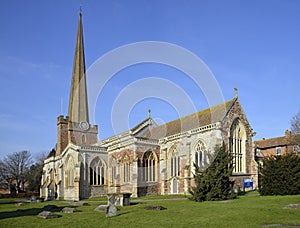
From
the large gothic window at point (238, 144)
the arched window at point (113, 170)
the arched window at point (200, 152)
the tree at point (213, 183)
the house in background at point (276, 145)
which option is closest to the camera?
the tree at point (213, 183)

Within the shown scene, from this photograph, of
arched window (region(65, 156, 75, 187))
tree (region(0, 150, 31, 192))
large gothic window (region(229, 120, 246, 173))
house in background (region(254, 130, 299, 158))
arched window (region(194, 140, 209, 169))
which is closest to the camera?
arched window (region(194, 140, 209, 169))

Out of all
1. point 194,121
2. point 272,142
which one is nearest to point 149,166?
point 194,121

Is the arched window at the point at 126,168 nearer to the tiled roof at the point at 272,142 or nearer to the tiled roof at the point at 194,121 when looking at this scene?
the tiled roof at the point at 194,121

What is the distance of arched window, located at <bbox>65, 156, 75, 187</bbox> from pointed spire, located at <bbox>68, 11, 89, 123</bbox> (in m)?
11.3

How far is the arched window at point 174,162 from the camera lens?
3844 centimetres

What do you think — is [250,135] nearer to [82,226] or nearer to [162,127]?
[162,127]

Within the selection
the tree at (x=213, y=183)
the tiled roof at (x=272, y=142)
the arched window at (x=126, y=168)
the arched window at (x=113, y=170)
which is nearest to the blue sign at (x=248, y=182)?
the tree at (x=213, y=183)

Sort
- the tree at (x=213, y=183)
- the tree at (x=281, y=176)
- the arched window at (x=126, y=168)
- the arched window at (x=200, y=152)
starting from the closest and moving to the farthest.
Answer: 1. the tree at (x=213, y=183)
2. the tree at (x=281, y=176)
3. the arched window at (x=200, y=152)
4. the arched window at (x=126, y=168)

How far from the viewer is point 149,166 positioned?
131 ft

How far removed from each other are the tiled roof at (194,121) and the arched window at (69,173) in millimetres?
12348

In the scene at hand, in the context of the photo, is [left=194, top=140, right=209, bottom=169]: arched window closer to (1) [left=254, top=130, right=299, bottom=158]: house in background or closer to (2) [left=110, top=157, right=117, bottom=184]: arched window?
(2) [left=110, top=157, right=117, bottom=184]: arched window

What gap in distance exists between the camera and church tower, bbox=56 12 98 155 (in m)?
54.7

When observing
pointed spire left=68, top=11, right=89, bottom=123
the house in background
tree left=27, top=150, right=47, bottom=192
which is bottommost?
tree left=27, top=150, right=47, bottom=192

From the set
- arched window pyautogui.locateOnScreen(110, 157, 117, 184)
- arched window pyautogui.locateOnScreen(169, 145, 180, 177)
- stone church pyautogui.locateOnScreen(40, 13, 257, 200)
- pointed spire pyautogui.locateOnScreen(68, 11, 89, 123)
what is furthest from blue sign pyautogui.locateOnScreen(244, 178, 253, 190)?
pointed spire pyautogui.locateOnScreen(68, 11, 89, 123)
